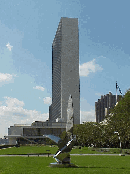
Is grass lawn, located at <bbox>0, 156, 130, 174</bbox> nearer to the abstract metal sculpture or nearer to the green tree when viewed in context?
the abstract metal sculpture

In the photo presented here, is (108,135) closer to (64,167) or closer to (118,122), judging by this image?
(118,122)

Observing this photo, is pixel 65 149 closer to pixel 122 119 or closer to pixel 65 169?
pixel 65 169

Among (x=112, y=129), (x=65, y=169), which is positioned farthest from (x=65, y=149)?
(x=112, y=129)

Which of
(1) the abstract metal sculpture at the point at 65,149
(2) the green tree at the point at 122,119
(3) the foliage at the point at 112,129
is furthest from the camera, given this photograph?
(3) the foliage at the point at 112,129

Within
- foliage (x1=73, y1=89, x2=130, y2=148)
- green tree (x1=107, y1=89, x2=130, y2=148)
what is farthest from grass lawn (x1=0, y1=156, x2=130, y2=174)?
foliage (x1=73, y1=89, x2=130, y2=148)

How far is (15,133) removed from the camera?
19650 cm

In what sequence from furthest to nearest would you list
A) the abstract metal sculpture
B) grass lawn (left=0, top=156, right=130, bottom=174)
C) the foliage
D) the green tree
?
the foliage
the green tree
the abstract metal sculpture
grass lawn (left=0, top=156, right=130, bottom=174)

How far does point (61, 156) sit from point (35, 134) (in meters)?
167

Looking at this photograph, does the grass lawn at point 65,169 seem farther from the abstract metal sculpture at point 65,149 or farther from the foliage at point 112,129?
the foliage at point 112,129

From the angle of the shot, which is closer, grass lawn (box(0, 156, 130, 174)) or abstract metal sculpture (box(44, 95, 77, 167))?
grass lawn (box(0, 156, 130, 174))

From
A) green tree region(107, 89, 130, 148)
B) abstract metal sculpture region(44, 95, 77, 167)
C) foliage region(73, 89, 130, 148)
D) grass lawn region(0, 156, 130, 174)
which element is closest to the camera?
grass lawn region(0, 156, 130, 174)

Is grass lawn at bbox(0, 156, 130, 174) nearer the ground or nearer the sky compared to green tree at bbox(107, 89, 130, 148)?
nearer the ground

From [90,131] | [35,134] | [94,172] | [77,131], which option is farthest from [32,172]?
[35,134]

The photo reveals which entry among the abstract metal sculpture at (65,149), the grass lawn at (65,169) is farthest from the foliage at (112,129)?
the abstract metal sculpture at (65,149)
